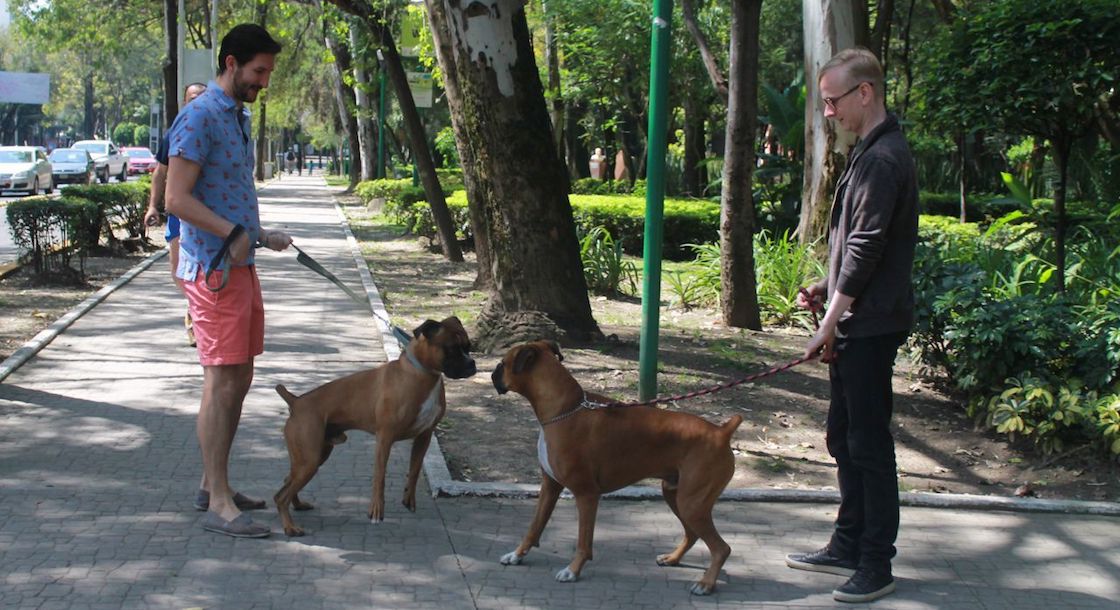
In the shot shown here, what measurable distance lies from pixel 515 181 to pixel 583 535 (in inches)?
203

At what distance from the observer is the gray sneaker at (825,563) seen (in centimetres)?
477

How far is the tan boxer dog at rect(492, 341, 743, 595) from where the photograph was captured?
4.45 m

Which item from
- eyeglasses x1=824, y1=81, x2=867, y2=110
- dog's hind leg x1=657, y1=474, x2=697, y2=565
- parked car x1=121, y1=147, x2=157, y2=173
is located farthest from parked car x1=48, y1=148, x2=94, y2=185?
eyeglasses x1=824, y1=81, x2=867, y2=110

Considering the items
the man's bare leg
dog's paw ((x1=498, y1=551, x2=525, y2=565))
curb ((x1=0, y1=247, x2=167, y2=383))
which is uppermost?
the man's bare leg

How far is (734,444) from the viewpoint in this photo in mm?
→ 7012

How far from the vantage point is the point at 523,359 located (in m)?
4.54

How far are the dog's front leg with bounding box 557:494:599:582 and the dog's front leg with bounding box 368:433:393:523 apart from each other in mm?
990

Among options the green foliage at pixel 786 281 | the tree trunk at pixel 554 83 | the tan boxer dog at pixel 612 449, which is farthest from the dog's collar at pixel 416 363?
the tree trunk at pixel 554 83

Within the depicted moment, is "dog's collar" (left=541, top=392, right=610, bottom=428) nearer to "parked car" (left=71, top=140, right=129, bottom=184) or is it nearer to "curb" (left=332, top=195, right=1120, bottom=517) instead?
"curb" (left=332, top=195, right=1120, bottom=517)

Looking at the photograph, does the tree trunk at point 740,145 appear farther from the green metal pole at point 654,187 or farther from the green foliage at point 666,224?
the green foliage at point 666,224

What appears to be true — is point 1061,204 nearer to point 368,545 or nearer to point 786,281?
point 786,281

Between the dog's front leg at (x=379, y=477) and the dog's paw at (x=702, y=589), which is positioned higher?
the dog's front leg at (x=379, y=477)

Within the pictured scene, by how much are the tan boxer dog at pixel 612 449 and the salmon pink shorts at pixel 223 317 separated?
1.18 m

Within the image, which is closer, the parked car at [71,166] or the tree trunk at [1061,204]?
the tree trunk at [1061,204]
